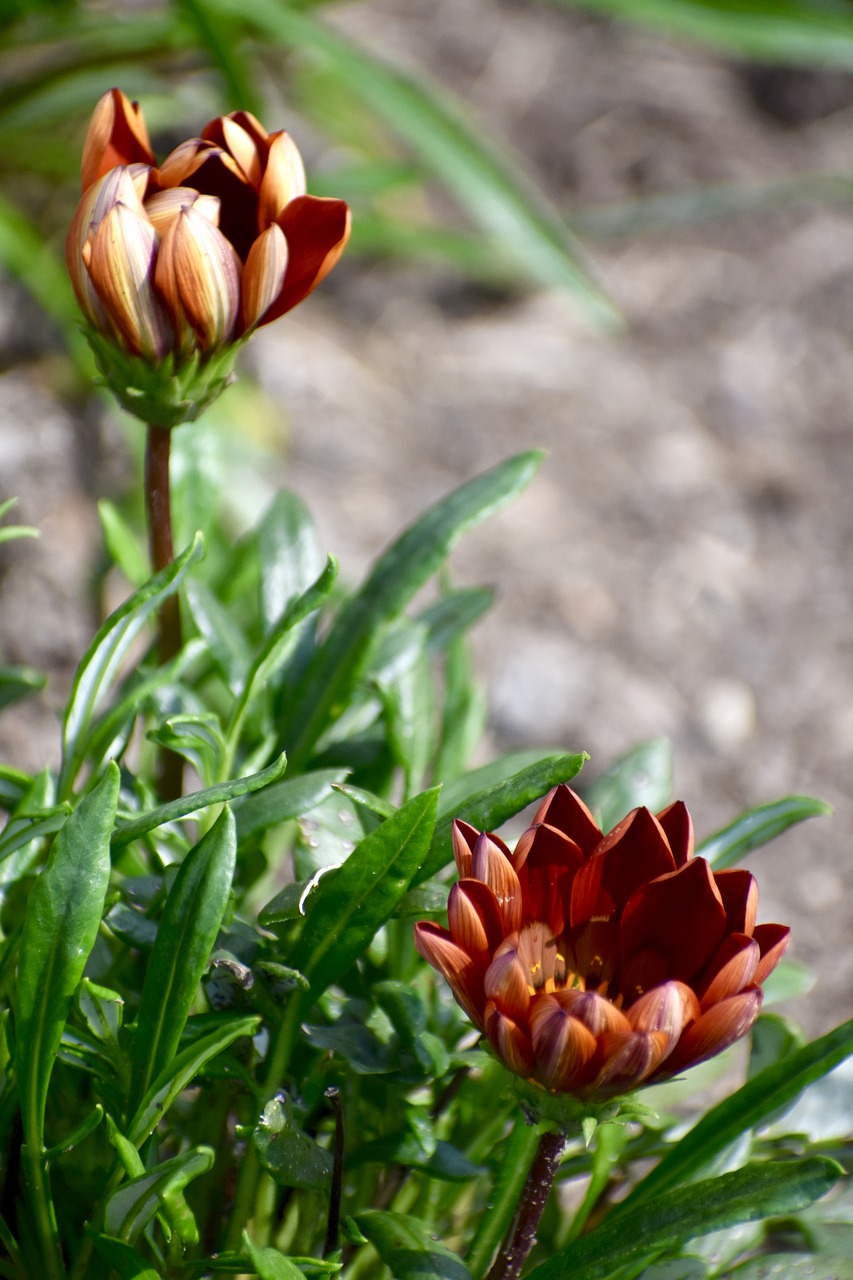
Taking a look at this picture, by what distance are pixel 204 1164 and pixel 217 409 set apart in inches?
56.0

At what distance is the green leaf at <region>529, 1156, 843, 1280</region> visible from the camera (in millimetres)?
569

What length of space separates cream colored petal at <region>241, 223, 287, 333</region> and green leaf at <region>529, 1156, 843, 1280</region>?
1.63 ft

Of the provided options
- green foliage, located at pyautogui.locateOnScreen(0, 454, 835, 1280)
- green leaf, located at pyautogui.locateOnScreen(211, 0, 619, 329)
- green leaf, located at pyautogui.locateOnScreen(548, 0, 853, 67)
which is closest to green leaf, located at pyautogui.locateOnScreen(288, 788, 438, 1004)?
green foliage, located at pyautogui.locateOnScreen(0, 454, 835, 1280)

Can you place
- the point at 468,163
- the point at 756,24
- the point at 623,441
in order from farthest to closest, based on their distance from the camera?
the point at 623,441 → the point at 756,24 → the point at 468,163

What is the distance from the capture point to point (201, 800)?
0.62 m

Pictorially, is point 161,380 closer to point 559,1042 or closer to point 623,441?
point 559,1042

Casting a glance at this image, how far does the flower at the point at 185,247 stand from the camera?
673 mm

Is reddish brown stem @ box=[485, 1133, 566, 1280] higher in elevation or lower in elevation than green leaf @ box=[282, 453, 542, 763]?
lower

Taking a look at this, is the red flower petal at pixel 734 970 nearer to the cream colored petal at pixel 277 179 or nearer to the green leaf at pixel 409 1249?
the green leaf at pixel 409 1249

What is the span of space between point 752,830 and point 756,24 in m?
1.60

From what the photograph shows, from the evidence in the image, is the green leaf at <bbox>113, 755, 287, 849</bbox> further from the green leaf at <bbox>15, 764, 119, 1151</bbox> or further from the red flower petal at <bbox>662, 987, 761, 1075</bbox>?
the red flower petal at <bbox>662, 987, 761, 1075</bbox>

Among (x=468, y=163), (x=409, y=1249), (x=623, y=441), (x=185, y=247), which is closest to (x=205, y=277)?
(x=185, y=247)

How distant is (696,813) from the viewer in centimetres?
Result: 164

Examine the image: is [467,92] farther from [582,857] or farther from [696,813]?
[582,857]
